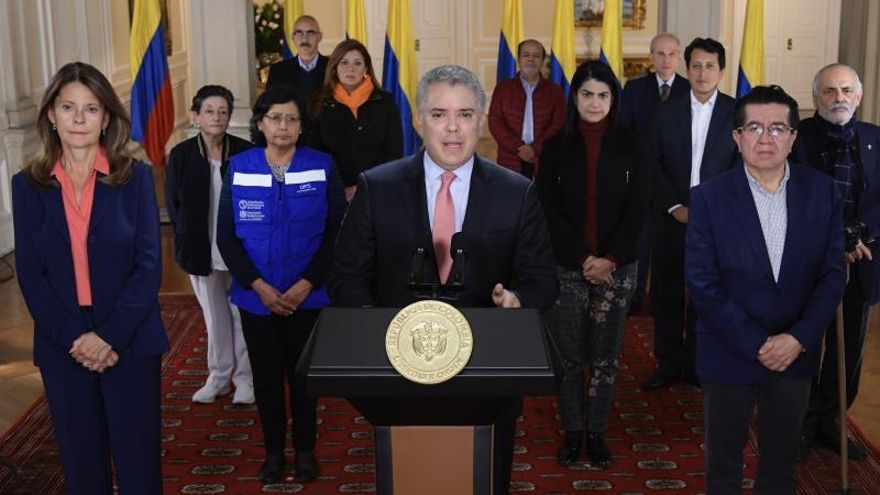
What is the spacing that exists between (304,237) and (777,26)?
43.4 ft

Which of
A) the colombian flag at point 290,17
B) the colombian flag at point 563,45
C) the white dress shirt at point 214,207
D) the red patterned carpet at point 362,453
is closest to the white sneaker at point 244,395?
the red patterned carpet at point 362,453

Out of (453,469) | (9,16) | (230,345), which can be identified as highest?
(9,16)

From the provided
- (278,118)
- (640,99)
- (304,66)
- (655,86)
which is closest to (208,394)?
(278,118)

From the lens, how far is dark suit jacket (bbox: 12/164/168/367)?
3.48m

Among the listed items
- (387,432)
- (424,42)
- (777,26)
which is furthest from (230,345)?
(777,26)

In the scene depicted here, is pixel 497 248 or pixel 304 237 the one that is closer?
pixel 497 248

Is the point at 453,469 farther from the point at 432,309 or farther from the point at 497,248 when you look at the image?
the point at 497,248

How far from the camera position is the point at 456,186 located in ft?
10.4

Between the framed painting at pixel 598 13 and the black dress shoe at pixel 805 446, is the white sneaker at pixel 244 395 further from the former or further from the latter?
the framed painting at pixel 598 13

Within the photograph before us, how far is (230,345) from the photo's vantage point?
18.9 feet

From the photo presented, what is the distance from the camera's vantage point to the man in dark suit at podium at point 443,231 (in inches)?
123

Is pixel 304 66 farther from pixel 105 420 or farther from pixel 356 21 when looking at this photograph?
pixel 105 420

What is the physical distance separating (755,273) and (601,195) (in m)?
1.16

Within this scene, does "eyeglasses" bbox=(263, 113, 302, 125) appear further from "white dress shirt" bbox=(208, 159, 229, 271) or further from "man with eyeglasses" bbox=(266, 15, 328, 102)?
"man with eyeglasses" bbox=(266, 15, 328, 102)
